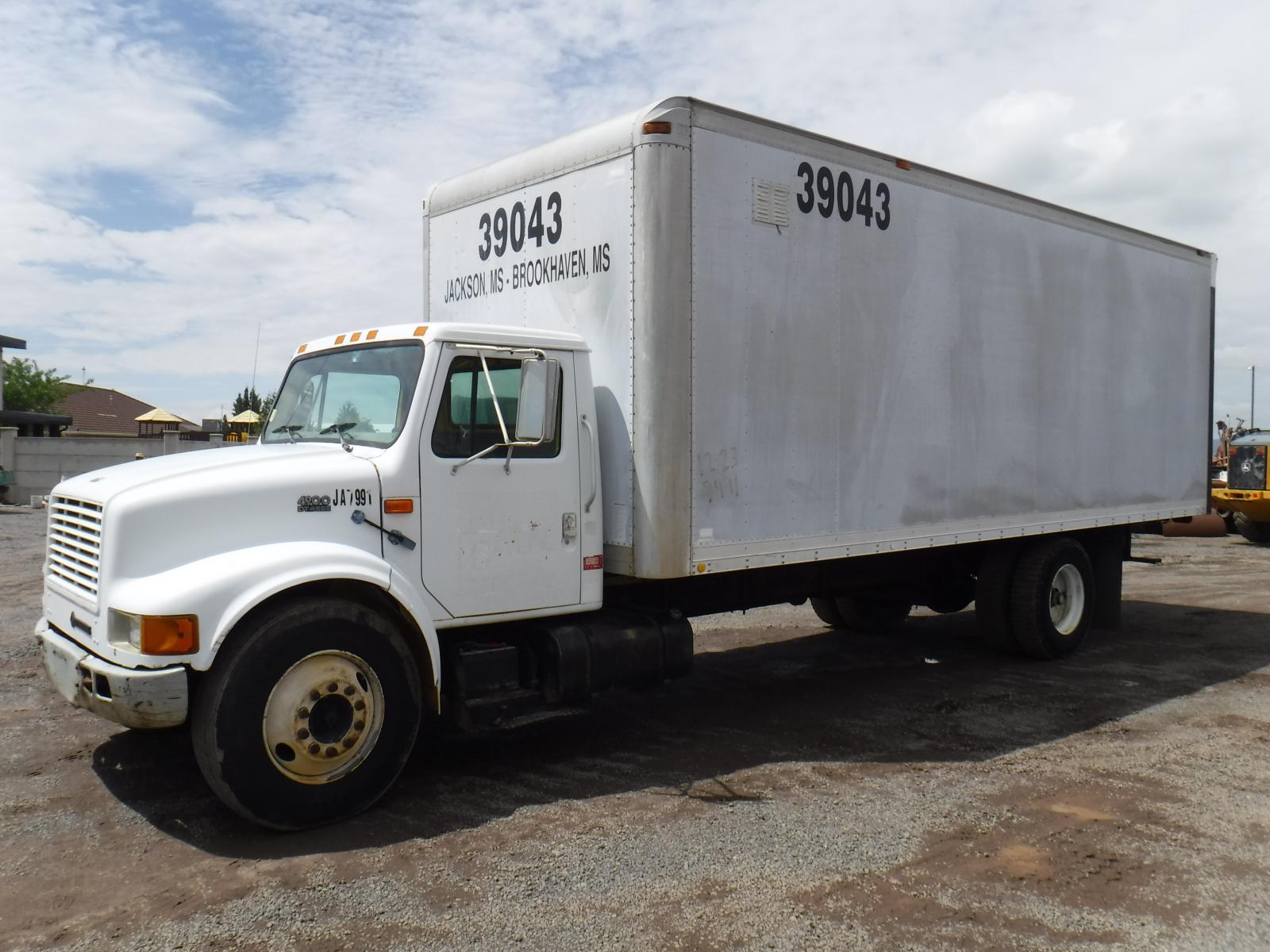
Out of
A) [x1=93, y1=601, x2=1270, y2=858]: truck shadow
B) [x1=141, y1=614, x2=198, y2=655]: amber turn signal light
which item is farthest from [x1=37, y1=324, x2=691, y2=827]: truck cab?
[x1=93, y1=601, x2=1270, y2=858]: truck shadow

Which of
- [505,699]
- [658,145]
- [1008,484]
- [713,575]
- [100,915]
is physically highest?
[658,145]

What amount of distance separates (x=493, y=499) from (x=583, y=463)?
1.99ft

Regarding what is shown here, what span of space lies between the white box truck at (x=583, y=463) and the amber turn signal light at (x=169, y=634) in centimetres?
1

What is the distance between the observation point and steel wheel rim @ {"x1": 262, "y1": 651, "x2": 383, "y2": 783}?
4.81 meters

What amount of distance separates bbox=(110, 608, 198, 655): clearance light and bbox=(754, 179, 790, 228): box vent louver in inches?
152

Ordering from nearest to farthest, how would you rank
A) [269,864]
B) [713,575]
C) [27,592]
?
[269,864] < [713,575] < [27,592]

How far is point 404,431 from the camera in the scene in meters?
5.31

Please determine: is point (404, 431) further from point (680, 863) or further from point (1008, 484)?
point (1008, 484)

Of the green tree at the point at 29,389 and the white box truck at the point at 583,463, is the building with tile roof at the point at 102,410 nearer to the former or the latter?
the green tree at the point at 29,389

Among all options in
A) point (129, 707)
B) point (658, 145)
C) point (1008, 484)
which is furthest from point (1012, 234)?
point (129, 707)

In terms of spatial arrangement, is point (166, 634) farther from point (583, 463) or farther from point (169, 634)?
point (583, 463)

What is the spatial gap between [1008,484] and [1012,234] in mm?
1949

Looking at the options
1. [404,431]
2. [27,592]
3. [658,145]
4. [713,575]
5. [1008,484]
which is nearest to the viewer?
[404,431]

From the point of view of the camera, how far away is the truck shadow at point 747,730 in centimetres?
521
